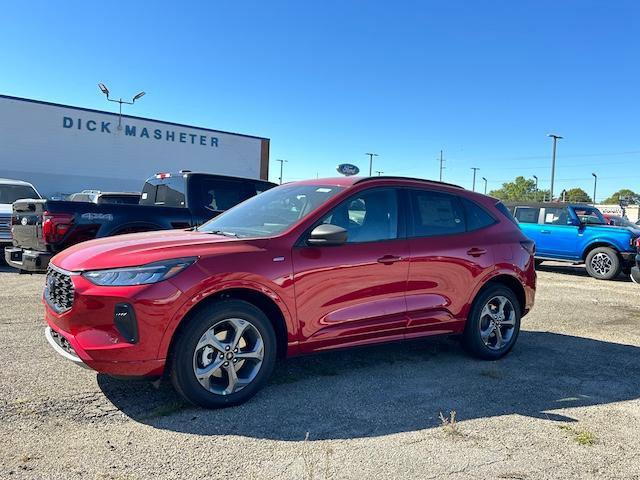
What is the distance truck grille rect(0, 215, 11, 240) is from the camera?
10.6 metres

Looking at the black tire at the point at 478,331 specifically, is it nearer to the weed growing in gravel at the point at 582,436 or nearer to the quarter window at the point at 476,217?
the quarter window at the point at 476,217

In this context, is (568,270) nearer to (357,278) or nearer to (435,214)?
(435,214)

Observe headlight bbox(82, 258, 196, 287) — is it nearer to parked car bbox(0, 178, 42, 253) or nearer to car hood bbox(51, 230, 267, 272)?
car hood bbox(51, 230, 267, 272)

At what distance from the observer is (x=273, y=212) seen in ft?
15.3

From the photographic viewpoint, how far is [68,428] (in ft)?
11.2

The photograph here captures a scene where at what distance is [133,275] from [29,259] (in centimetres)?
390

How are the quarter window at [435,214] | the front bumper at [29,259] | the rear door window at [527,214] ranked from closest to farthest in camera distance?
the quarter window at [435,214]
the front bumper at [29,259]
the rear door window at [527,214]

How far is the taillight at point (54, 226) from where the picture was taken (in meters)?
6.61

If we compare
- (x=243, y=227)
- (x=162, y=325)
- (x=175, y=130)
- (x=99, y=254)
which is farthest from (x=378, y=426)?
(x=175, y=130)

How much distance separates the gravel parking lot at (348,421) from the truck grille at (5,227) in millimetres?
5967

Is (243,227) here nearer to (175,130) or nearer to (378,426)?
(378,426)

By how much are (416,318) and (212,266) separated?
197 cm

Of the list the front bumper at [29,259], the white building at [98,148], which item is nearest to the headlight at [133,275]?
the front bumper at [29,259]

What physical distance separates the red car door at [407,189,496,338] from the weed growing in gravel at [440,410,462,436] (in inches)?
41.4
